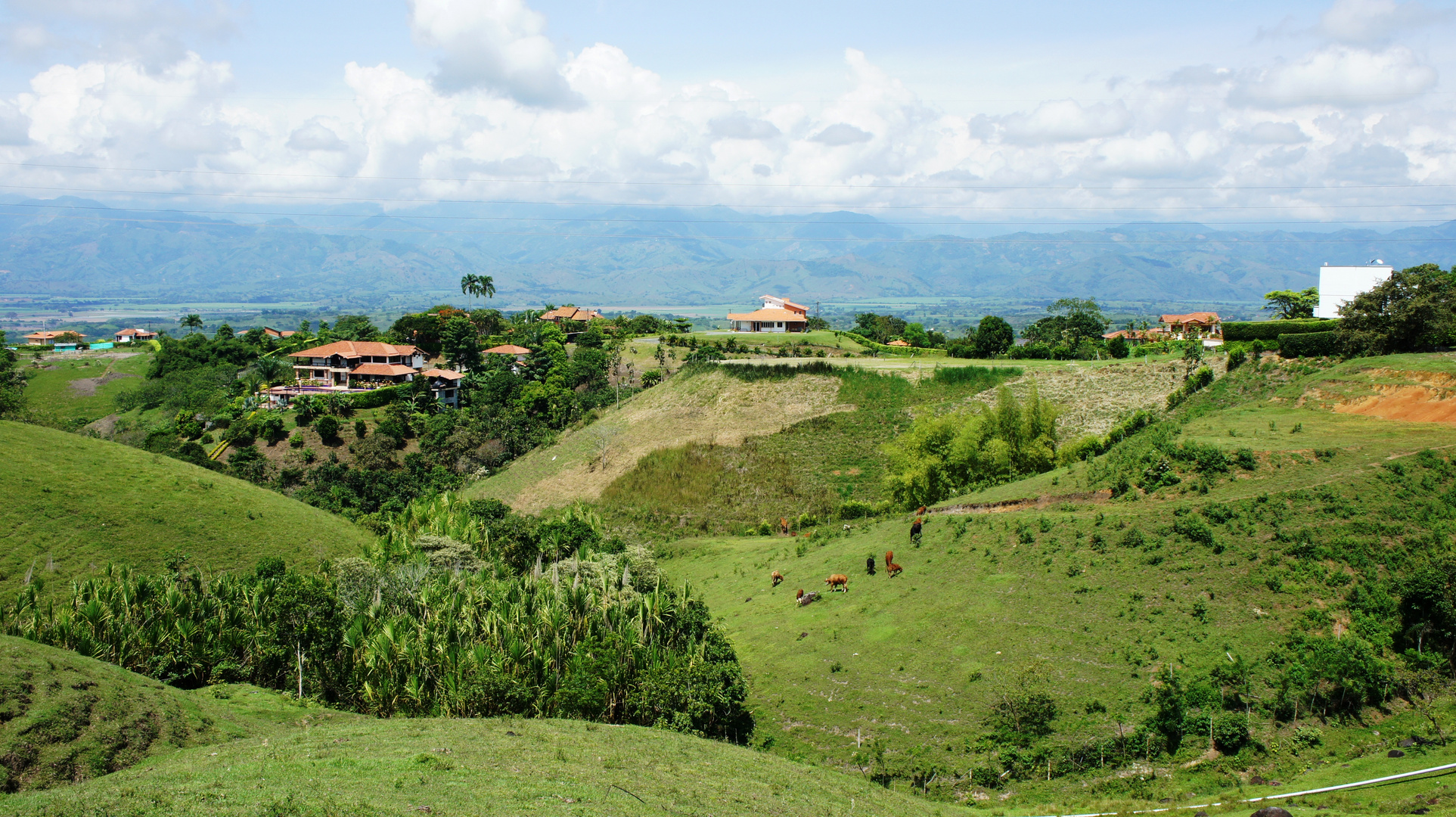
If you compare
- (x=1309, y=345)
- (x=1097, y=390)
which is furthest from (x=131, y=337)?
(x=1309, y=345)

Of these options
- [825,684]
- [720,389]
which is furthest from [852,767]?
[720,389]

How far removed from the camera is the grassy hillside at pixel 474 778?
44.7 ft

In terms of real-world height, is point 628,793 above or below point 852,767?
above

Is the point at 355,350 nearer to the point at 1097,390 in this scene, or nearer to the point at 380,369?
Answer: the point at 380,369

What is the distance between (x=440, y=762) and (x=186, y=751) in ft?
21.9

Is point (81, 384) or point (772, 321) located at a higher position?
point (772, 321)

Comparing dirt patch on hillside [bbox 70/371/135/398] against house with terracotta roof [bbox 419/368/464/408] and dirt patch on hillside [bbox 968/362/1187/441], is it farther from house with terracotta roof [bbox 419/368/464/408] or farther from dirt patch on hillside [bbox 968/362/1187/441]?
dirt patch on hillside [bbox 968/362/1187/441]

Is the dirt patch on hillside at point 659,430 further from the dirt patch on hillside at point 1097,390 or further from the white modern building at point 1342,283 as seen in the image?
the white modern building at point 1342,283

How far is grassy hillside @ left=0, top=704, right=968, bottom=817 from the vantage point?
1361cm

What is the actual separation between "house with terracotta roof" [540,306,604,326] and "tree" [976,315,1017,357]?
2580 inches

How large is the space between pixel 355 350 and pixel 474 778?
8858cm

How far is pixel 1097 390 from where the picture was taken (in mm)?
56094

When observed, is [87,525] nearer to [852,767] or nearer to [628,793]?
[628,793]

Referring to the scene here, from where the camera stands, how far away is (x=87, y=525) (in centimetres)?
3544
